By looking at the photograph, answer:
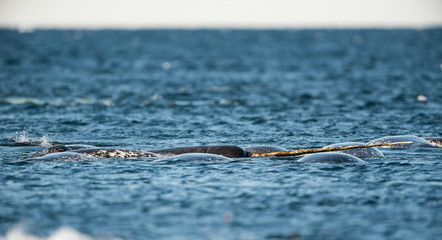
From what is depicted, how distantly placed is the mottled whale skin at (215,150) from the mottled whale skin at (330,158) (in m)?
1.98

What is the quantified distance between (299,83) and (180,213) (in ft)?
108

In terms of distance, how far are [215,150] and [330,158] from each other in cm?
348

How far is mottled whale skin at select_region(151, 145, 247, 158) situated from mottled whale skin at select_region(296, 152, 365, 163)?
1977mm

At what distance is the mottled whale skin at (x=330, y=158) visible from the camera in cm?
1717

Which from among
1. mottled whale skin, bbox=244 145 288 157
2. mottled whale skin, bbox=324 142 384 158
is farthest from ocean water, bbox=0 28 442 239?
mottled whale skin, bbox=244 145 288 157

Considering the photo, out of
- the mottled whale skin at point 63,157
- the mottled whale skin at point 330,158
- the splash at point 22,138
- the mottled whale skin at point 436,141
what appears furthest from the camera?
the splash at point 22,138

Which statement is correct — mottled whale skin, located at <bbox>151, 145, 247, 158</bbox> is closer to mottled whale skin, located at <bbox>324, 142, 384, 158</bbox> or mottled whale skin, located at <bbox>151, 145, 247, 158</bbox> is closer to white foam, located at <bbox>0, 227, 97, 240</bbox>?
mottled whale skin, located at <bbox>324, 142, 384, 158</bbox>

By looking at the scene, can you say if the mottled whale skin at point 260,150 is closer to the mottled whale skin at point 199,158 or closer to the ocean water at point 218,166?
the ocean water at point 218,166

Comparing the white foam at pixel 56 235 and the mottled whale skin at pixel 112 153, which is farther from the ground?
the mottled whale skin at pixel 112 153

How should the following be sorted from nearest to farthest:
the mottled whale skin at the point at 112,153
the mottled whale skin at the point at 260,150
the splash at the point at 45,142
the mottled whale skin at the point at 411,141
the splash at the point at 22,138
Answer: the mottled whale skin at the point at 112,153 < the mottled whale skin at the point at 260,150 < the mottled whale skin at the point at 411,141 < the splash at the point at 45,142 < the splash at the point at 22,138

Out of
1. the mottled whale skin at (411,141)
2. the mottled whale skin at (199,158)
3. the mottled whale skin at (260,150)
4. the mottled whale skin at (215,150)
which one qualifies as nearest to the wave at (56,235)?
the mottled whale skin at (199,158)

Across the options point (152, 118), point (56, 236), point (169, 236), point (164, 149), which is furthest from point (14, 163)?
point (152, 118)

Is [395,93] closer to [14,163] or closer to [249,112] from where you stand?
[249,112]

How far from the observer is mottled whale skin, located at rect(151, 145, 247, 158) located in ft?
60.5
